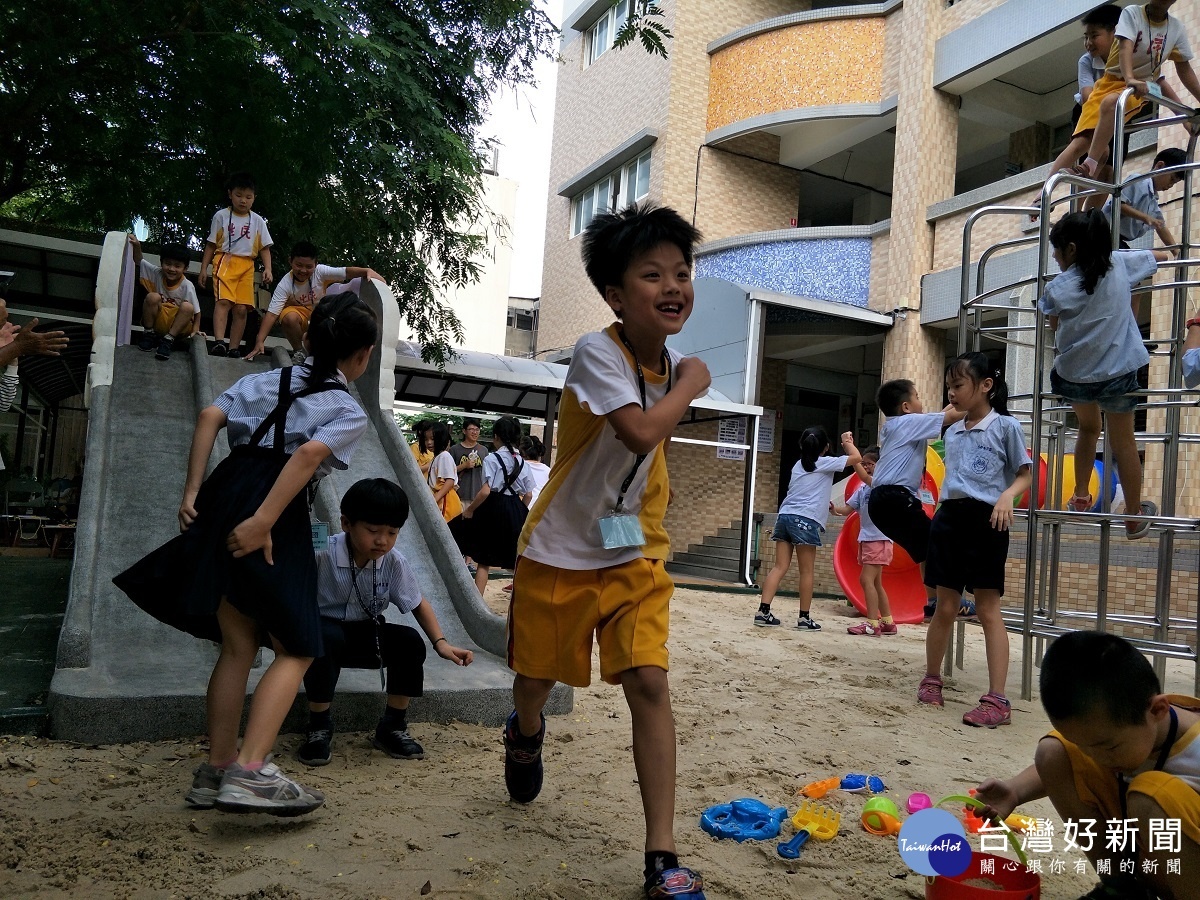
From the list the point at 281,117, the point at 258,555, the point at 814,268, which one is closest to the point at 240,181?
the point at 281,117

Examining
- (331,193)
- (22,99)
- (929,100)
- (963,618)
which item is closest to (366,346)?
(963,618)

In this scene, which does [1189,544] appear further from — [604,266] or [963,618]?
[604,266]

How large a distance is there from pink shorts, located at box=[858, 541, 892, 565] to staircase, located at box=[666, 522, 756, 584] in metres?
6.99

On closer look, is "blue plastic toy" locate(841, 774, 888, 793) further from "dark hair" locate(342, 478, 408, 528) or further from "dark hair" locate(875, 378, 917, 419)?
"dark hair" locate(875, 378, 917, 419)

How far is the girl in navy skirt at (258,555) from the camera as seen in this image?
8.68ft

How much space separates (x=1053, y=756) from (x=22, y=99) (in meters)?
8.15

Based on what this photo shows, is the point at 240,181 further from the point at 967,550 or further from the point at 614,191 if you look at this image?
the point at 614,191

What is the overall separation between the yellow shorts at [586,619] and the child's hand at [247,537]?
2.40 ft

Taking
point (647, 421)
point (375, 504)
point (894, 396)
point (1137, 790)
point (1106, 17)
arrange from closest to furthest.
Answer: point (1137, 790) < point (647, 421) < point (375, 504) < point (1106, 17) < point (894, 396)

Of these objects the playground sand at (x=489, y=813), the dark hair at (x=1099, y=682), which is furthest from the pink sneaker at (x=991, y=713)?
the dark hair at (x=1099, y=682)

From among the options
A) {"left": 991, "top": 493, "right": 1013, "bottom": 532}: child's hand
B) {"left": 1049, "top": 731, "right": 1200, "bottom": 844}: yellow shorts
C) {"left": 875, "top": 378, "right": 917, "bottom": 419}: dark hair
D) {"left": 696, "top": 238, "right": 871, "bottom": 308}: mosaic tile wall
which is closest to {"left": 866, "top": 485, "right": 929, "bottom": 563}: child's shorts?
{"left": 875, "top": 378, "right": 917, "bottom": 419}: dark hair

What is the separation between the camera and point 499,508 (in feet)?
23.8

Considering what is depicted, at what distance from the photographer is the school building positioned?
13320 mm

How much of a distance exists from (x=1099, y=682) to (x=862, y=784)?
149cm
